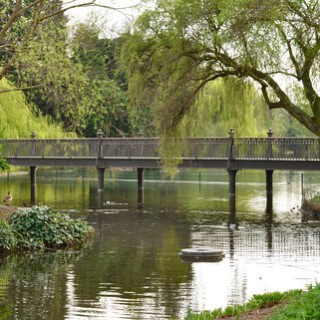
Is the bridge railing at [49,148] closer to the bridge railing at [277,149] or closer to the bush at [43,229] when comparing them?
the bridge railing at [277,149]

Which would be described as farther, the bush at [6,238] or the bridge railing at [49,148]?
the bridge railing at [49,148]

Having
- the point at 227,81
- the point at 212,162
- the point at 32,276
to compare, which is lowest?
the point at 32,276

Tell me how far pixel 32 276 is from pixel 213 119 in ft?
141

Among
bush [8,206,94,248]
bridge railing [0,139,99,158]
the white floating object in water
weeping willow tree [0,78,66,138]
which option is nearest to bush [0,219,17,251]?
bush [8,206,94,248]

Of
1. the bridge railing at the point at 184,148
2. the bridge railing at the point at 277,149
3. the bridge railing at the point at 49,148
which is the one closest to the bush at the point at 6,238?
the bridge railing at the point at 184,148

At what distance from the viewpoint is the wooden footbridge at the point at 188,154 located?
38.3 meters

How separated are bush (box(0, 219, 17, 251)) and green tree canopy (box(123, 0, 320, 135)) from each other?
708cm

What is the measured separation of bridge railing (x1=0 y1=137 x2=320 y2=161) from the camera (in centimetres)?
3828

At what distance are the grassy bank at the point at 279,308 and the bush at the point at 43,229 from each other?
1229 cm

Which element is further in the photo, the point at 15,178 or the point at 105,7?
the point at 15,178

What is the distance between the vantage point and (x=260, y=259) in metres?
23.5

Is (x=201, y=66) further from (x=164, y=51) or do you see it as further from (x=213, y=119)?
(x=213, y=119)

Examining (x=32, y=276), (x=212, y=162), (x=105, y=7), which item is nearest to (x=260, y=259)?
(x=32, y=276)

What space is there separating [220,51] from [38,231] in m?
7.96
